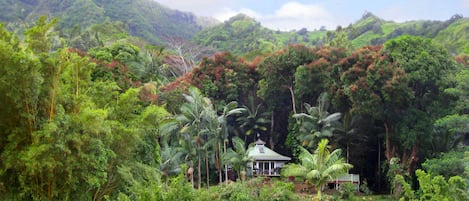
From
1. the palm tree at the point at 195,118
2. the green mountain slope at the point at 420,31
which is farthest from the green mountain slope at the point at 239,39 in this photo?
the palm tree at the point at 195,118

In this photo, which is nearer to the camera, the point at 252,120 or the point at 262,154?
the point at 262,154

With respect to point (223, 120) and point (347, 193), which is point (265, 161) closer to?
point (223, 120)

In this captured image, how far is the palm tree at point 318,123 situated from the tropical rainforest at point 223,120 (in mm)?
71

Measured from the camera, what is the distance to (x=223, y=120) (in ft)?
78.9

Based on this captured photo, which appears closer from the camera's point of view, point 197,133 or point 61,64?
point 61,64

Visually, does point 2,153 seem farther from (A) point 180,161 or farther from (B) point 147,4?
(B) point 147,4

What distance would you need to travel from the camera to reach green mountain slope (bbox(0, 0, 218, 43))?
61.5 metres

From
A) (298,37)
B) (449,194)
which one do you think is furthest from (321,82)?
(298,37)

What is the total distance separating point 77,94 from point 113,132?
1.36m

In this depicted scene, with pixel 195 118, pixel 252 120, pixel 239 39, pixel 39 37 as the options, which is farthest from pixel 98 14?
pixel 39 37

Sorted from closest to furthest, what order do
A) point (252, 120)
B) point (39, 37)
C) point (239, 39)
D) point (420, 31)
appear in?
1. point (39, 37)
2. point (252, 120)
3. point (420, 31)
4. point (239, 39)

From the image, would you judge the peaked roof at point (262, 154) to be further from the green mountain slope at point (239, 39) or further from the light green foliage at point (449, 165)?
the green mountain slope at point (239, 39)

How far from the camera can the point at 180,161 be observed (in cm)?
2442

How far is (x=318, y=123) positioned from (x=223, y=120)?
15.9 feet
